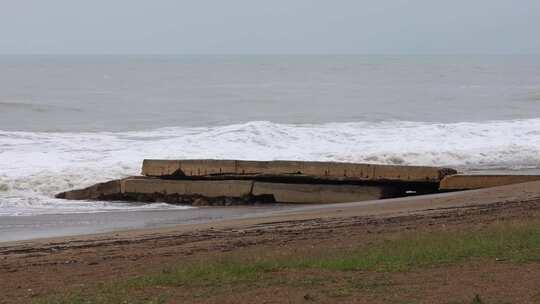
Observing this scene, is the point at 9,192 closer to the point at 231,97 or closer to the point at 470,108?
the point at 470,108

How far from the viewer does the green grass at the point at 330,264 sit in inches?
286

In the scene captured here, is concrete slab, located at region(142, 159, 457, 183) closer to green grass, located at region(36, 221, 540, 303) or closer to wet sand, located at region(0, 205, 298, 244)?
wet sand, located at region(0, 205, 298, 244)

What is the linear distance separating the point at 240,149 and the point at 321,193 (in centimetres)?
921

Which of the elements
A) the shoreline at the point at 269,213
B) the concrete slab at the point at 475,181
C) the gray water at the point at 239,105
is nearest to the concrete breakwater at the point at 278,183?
the concrete slab at the point at 475,181

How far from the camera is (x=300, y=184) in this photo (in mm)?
15898

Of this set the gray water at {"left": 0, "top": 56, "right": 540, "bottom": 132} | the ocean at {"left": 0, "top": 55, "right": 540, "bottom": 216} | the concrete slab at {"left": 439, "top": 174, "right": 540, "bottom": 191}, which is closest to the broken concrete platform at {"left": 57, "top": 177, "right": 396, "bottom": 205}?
the ocean at {"left": 0, "top": 55, "right": 540, "bottom": 216}

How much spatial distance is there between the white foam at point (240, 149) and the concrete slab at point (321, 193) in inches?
79.6

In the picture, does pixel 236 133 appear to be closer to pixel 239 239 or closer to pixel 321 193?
pixel 321 193

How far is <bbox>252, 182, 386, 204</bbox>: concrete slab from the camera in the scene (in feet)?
51.5

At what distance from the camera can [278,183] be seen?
52.5 feet

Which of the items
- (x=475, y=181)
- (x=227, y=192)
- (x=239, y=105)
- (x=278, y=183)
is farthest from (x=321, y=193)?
(x=239, y=105)

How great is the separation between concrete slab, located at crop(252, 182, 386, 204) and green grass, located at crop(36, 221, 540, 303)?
6166 mm

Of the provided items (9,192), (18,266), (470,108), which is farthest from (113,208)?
(470,108)

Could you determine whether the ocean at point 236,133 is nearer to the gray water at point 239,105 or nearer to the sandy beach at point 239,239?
the gray water at point 239,105
